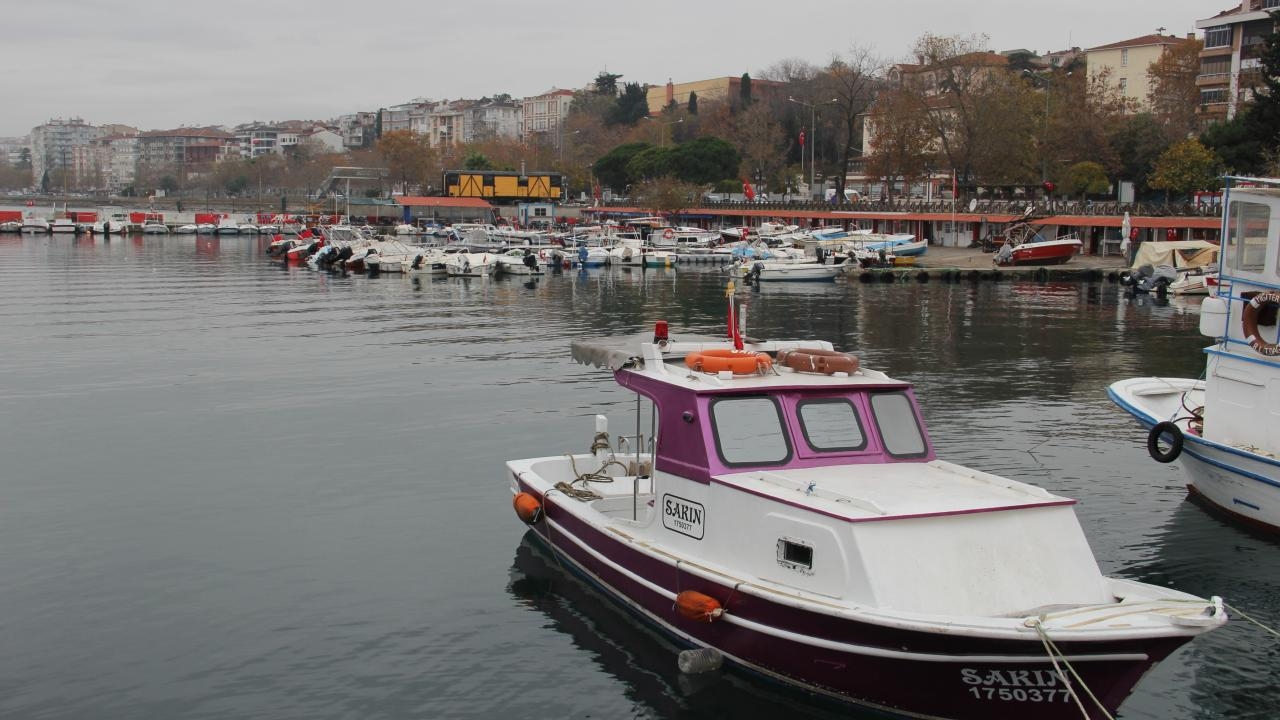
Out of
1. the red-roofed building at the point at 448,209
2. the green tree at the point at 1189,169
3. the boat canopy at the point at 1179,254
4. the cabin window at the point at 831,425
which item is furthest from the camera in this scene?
the red-roofed building at the point at 448,209

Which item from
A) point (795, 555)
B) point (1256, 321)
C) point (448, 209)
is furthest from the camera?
point (448, 209)

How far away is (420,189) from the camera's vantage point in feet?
598

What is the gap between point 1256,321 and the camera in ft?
61.7

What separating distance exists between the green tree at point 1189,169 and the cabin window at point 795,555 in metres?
78.8

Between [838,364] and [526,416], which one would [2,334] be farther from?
[838,364]

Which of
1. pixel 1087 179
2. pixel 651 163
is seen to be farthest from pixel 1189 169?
pixel 651 163

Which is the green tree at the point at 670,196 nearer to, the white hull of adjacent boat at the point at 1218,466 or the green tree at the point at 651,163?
the green tree at the point at 651,163

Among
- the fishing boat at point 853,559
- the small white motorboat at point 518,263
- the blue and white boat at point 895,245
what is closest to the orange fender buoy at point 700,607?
the fishing boat at point 853,559

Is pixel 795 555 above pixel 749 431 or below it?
below

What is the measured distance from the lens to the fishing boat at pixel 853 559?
34.5 feet

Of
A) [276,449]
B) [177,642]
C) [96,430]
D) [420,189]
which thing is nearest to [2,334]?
[96,430]

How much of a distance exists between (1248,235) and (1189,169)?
70005 mm

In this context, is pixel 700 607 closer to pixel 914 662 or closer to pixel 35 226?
pixel 914 662

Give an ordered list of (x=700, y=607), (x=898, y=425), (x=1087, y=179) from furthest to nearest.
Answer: (x=1087, y=179) < (x=898, y=425) < (x=700, y=607)
